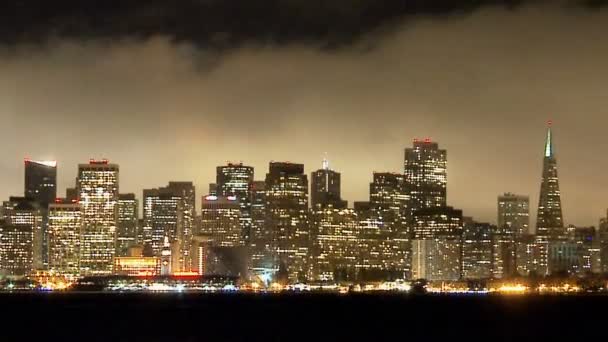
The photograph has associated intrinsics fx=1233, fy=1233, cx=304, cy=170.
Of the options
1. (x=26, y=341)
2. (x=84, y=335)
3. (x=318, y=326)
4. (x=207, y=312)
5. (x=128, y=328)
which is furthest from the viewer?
(x=207, y=312)

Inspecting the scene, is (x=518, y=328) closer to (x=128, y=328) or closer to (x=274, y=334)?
(x=274, y=334)

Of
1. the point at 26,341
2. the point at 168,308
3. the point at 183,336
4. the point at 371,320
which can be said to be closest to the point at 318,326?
the point at 371,320

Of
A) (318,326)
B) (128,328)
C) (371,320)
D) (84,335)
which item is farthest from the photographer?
(371,320)

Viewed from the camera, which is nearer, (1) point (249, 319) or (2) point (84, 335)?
(2) point (84, 335)

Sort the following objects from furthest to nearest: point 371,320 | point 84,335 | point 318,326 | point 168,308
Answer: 1. point 168,308
2. point 371,320
3. point 318,326
4. point 84,335

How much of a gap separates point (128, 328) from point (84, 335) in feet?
27.2

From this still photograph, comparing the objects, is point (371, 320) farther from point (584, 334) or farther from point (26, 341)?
point (26, 341)

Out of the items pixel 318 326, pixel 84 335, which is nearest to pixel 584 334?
pixel 318 326

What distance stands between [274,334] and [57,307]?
78794 mm

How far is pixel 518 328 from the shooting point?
403 ft

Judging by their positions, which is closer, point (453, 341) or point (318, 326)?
point (453, 341)

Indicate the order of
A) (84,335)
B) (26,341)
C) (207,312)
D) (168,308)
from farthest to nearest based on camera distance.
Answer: (168,308) → (207,312) → (84,335) → (26,341)

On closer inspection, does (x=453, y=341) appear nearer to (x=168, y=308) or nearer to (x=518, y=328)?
Result: (x=518, y=328)

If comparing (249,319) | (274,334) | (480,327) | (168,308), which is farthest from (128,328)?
(168,308)
